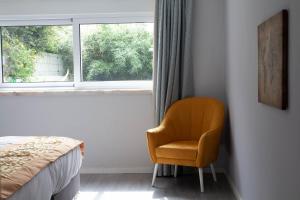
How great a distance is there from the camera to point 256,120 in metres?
2.49

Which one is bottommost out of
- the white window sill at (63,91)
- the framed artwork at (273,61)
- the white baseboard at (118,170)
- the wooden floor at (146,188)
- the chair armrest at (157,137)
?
the wooden floor at (146,188)

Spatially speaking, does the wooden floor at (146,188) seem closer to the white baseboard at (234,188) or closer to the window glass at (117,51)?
the white baseboard at (234,188)

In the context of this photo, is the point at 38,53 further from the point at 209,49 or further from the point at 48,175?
the point at 48,175

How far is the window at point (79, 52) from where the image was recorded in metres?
4.34

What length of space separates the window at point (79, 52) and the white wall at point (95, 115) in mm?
181

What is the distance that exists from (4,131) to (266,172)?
3231mm

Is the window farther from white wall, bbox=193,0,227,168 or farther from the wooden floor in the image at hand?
the wooden floor

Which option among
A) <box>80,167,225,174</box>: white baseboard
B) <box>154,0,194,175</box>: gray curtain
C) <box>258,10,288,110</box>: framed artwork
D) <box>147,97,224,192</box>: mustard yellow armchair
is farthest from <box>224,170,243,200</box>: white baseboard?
→ <box>258,10,288,110</box>: framed artwork

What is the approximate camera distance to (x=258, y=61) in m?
2.36

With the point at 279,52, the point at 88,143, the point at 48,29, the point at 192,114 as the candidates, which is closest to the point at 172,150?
the point at 192,114

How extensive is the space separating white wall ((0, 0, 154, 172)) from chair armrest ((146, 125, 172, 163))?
1.50ft

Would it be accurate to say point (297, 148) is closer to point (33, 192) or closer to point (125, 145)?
point (33, 192)

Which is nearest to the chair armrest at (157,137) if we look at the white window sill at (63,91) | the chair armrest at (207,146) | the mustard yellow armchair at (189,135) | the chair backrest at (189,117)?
the mustard yellow armchair at (189,135)

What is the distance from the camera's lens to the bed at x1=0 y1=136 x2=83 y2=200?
6.01ft
